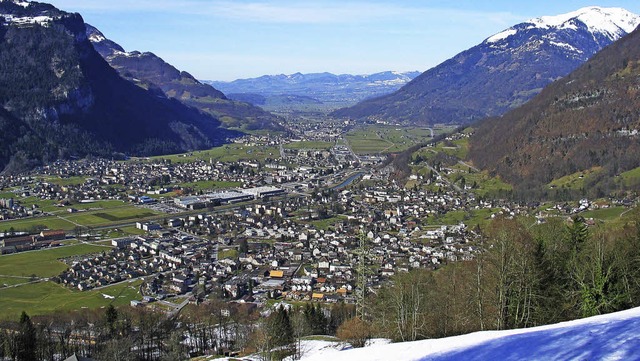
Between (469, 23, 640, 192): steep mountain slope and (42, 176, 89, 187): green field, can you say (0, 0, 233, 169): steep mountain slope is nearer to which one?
(42, 176, 89, 187): green field

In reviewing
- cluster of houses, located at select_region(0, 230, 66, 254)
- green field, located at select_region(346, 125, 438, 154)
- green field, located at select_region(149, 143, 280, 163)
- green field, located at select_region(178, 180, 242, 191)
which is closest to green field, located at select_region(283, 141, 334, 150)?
green field, located at select_region(149, 143, 280, 163)

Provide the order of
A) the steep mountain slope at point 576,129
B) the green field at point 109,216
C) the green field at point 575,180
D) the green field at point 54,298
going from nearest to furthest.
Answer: the green field at point 54,298
the green field at point 109,216
the green field at point 575,180
the steep mountain slope at point 576,129

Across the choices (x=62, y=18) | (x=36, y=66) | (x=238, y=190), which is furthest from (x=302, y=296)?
(x=62, y=18)

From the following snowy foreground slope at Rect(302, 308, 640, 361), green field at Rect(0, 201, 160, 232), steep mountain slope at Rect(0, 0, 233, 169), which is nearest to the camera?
snowy foreground slope at Rect(302, 308, 640, 361)

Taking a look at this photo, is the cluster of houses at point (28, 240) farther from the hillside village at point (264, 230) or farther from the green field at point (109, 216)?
the green field at point (109, 216)

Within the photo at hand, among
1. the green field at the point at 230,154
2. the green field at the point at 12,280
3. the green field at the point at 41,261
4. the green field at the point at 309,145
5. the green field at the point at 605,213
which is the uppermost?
the green field at the point at 309,145

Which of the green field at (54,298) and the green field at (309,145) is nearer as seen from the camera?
the green field at (54,298)

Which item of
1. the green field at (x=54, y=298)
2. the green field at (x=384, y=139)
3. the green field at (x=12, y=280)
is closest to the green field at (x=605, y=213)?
the green field at (x=54, y=298)
